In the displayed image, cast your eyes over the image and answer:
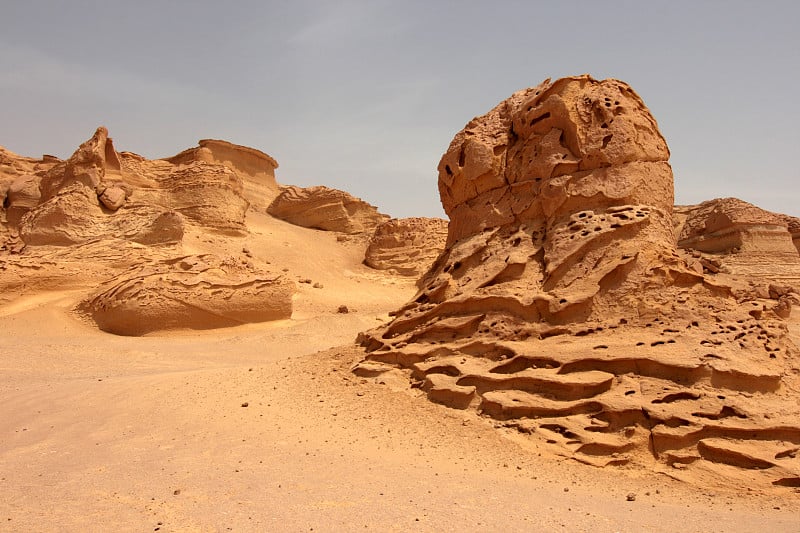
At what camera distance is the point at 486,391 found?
4.90 m

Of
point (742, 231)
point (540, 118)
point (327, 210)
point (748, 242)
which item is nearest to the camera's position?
point (540, 118)

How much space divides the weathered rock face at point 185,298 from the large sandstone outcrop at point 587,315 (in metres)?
5.05

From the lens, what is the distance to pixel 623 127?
611 cm

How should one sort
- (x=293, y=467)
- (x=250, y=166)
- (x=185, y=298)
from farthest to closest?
(x=250, y=166), (x=185, y=298), (x=293, y=467)

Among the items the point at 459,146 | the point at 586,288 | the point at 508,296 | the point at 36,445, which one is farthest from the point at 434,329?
the point at 36,445

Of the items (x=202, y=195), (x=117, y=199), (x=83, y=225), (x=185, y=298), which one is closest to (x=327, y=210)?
(x=202, y=195)

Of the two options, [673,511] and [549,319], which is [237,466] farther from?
[549,319]

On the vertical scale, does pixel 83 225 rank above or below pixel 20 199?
below

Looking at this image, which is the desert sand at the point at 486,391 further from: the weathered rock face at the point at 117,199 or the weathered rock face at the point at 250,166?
the weathered rock face at the point at 250,166

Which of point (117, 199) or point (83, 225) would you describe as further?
point (117, 199)

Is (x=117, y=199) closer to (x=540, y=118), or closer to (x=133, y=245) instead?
(x=133, y=245)

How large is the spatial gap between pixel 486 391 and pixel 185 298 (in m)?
7.47

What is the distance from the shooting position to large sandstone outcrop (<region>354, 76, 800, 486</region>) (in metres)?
4.02

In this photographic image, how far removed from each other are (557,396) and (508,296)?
1.37 metres
